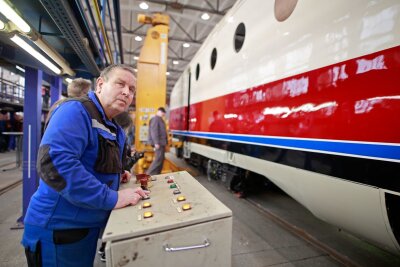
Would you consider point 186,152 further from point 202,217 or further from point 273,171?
point 202,217

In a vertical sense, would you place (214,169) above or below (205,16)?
below

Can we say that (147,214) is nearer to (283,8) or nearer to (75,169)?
(75,169)

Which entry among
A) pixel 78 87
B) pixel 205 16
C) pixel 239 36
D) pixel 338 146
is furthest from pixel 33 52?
pixel 205 16

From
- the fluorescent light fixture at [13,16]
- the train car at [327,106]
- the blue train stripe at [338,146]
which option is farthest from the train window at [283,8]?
the fluorescent light fixture at [13,16]

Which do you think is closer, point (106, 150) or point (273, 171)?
point (106, 150)

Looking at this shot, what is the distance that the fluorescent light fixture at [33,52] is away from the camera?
1.77m

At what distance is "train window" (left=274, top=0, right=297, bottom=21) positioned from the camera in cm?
194

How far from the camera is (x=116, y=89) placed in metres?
1.23

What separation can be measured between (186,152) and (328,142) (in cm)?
408

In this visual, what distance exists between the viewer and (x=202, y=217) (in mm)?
1021

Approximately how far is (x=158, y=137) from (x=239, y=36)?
2.78 meters

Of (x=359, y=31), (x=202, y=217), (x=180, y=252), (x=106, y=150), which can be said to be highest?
(x=359, y=31)

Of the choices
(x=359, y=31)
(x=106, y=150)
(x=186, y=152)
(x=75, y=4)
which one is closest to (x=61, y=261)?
(x=106, y=150)

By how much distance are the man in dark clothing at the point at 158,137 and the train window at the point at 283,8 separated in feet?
10.6
